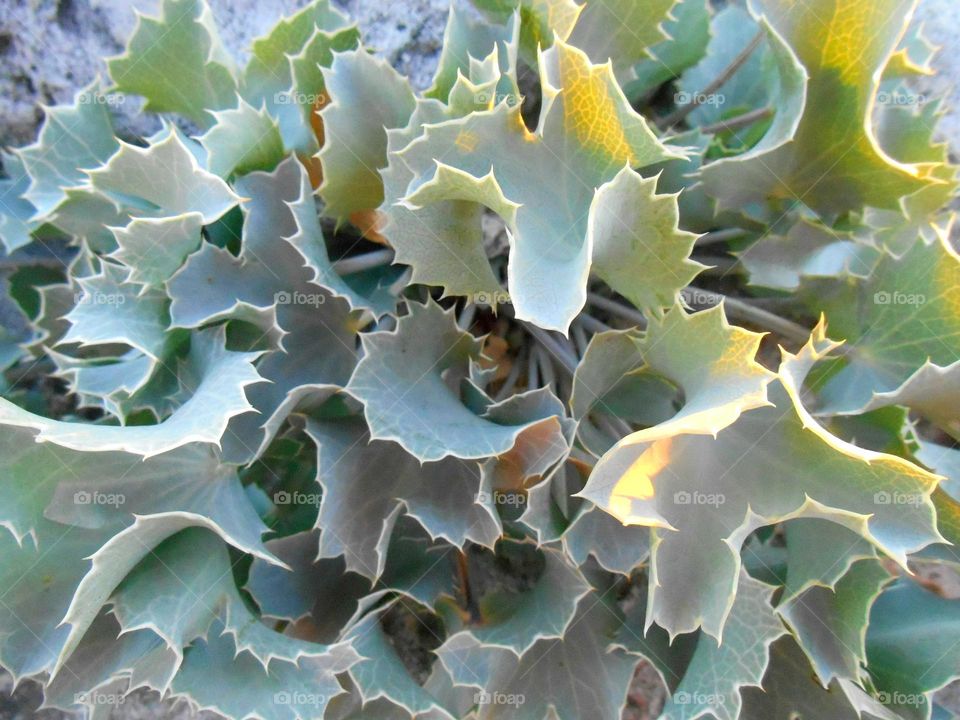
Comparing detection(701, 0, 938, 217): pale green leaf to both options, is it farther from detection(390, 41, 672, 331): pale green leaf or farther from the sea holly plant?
detection(390, 41, 672, 331): pale green leaf

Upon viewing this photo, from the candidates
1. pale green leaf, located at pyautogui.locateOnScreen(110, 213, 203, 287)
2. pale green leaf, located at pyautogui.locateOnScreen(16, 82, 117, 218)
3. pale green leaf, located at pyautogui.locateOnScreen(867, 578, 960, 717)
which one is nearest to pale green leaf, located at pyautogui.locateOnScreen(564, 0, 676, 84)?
pale green leaf, located at pyautogui.locateOnScreen(110, 213, 203, 287)

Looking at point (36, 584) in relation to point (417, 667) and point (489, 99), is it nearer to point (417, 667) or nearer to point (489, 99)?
point (417, 667)

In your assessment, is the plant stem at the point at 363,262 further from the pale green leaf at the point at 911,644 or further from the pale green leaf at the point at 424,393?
the pale green leaf at the point at 911,644

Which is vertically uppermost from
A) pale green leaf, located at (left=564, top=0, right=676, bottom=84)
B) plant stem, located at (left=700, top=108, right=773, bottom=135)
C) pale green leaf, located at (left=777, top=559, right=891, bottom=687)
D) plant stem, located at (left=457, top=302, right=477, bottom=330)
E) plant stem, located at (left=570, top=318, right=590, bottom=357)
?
pale green leaf, located at (left=564, top=0, right=676, bottom=84)

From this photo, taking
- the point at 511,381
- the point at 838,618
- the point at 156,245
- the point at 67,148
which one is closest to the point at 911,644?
the point at 838,618

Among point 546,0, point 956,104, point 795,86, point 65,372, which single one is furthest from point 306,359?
point 956,104

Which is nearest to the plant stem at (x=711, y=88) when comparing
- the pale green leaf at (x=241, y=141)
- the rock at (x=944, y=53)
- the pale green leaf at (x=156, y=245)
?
the rock at (x=944, y=53)

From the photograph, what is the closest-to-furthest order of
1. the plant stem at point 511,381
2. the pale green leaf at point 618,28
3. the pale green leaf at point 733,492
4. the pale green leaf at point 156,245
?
the pale green leaf at point 733,492 < the pale green leaf at point 156,245 < the pale green leaf at point 618,28 < the plant stem at point 511,381
